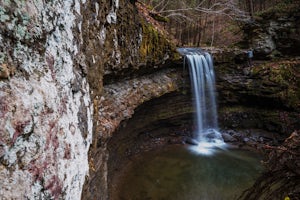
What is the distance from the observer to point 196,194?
5488 millimetres

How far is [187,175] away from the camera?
6.24 meters

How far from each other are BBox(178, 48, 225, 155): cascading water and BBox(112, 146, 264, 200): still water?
911 mm

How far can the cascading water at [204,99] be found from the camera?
8266 mm

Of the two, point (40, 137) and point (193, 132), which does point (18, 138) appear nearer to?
point (40, 137)

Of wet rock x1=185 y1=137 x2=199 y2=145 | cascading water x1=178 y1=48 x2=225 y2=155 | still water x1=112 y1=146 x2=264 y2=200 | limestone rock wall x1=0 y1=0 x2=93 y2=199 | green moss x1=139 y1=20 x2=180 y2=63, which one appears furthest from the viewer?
cascading water x1=178 y1=48 x2=225 y2=155

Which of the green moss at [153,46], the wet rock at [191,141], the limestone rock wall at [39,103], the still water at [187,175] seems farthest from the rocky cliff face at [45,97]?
the wet rock at [191,141]

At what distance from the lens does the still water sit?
213 inches

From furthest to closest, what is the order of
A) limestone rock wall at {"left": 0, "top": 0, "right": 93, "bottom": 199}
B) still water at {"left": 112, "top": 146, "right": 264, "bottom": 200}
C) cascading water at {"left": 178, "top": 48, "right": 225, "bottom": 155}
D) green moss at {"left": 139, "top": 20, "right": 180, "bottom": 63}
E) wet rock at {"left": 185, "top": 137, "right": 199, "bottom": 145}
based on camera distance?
1. cascading water at {"left": 178, "top": 48, "right": 225, "bottom": 155}
2. wet rock at {"left": 185, "top": 137, "right": 199, "bottom": 145}
3. green moss at {"left": 139, "top": 20, "right": 180, "bottom": 63}
4. still water at {"left": 112, "top": 146, "right": 264, "bottom": 200}
5. limestone rock wall at {"left": 0, "top": 0, "right": 93, "bottom": 199}

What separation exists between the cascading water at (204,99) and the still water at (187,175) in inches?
35.9

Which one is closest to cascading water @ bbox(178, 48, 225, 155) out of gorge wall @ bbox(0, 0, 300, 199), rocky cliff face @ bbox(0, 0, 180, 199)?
gorge wall @ bbox(0, 0, 300, 199)

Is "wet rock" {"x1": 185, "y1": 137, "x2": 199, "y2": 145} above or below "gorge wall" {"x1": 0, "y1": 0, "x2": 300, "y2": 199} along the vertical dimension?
below

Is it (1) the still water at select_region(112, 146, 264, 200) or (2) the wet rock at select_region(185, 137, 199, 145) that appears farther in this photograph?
(2) the wet rock at select_region(185, 137, 199, 145)

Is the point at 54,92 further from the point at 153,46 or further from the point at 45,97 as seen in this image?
the point at 153,46

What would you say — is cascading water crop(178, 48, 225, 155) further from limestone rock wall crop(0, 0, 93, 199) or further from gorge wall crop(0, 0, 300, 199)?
limestone rock wall crop(0, 0, 93, 199)
